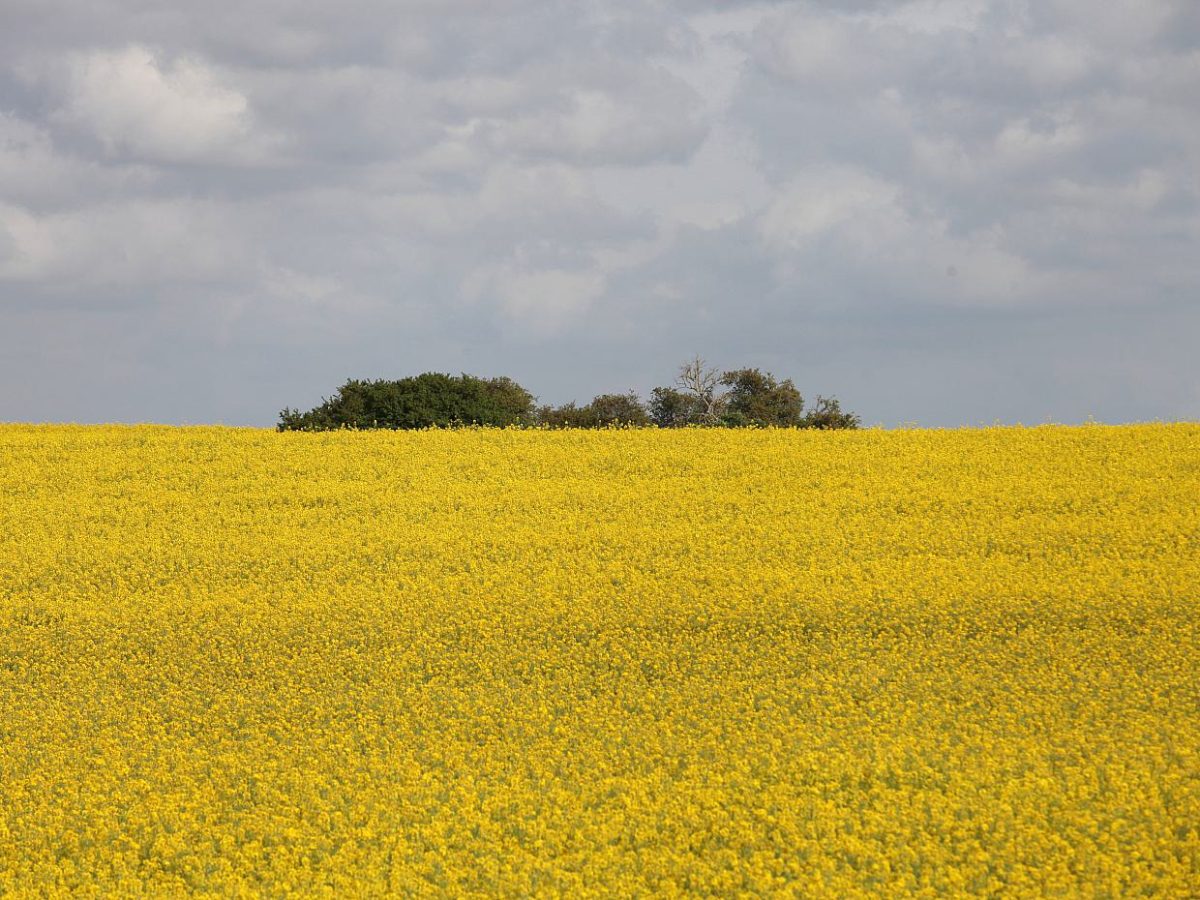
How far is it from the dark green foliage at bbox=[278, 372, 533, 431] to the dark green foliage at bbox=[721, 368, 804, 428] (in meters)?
12.7

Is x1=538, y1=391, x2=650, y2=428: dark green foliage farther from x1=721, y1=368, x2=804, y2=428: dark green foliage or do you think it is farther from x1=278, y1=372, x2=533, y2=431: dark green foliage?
x1=278, y1=372, x2=533, y2=431: dark green foliage

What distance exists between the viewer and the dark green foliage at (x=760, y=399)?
4741 cm

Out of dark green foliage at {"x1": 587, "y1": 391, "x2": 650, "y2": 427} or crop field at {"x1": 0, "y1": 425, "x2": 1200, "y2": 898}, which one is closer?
crop field at {"x1": 0, "y1": 425, "x2": 1200, "y2": 898}

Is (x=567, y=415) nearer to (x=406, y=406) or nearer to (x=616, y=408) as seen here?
(x=616, y=408)

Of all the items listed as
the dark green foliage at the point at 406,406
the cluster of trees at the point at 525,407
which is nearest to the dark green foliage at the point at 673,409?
the cluster of trees at the point at 525,407

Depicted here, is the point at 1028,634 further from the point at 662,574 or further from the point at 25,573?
the point at 25,573

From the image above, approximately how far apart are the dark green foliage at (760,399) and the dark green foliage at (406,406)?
41.8 ft

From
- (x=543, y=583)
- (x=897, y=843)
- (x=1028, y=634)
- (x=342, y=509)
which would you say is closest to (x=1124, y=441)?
(x=1028, y=634)

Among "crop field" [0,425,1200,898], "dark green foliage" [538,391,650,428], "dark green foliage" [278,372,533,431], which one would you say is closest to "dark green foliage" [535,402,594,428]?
"dark green foliage" [538,391,650,428]

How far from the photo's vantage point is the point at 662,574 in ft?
55.4

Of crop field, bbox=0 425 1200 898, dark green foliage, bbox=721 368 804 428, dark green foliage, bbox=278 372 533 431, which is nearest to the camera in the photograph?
crop field, bbox=0 425 1200 898

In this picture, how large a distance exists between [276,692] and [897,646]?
722 centimetres

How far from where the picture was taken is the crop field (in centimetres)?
970

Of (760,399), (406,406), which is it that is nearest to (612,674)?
(406,406)
